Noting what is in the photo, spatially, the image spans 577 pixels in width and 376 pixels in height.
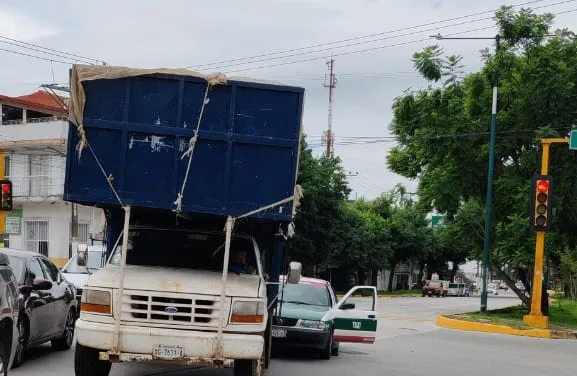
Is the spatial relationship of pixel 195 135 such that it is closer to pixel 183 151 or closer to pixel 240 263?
pixel 183 151

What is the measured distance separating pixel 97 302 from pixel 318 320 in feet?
17.8

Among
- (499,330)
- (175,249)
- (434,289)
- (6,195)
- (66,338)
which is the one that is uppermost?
(6,195)

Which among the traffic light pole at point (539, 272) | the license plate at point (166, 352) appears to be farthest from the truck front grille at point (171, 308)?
the traffic light pole at point (539, 272)

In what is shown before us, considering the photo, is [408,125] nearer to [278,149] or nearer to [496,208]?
[496,208]

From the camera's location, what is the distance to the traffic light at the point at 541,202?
21.0m

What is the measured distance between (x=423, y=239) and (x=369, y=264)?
1534 centimetres

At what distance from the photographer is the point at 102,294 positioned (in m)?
8.16

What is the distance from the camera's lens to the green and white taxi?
12.9 meters

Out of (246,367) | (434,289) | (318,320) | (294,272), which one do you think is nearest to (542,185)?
(318,320)

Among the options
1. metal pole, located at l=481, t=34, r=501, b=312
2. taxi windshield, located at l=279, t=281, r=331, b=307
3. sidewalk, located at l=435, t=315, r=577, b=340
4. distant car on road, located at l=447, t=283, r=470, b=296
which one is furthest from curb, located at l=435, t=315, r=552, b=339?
distant car on road, located at l=447, t=283, r=470, b=296

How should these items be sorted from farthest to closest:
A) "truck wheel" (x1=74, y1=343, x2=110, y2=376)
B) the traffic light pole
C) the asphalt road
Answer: the traffic light pole
the asphalt road
"truck wheel" (x1=74, y1=343, x2=110, y2=376)

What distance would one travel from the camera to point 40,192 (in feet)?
137

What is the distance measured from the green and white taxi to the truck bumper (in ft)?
12.0

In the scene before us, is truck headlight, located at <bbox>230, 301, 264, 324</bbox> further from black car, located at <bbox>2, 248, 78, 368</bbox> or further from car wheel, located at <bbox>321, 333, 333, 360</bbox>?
car wheel, located at <bbox>321, 333, 333, 360</bbox>
